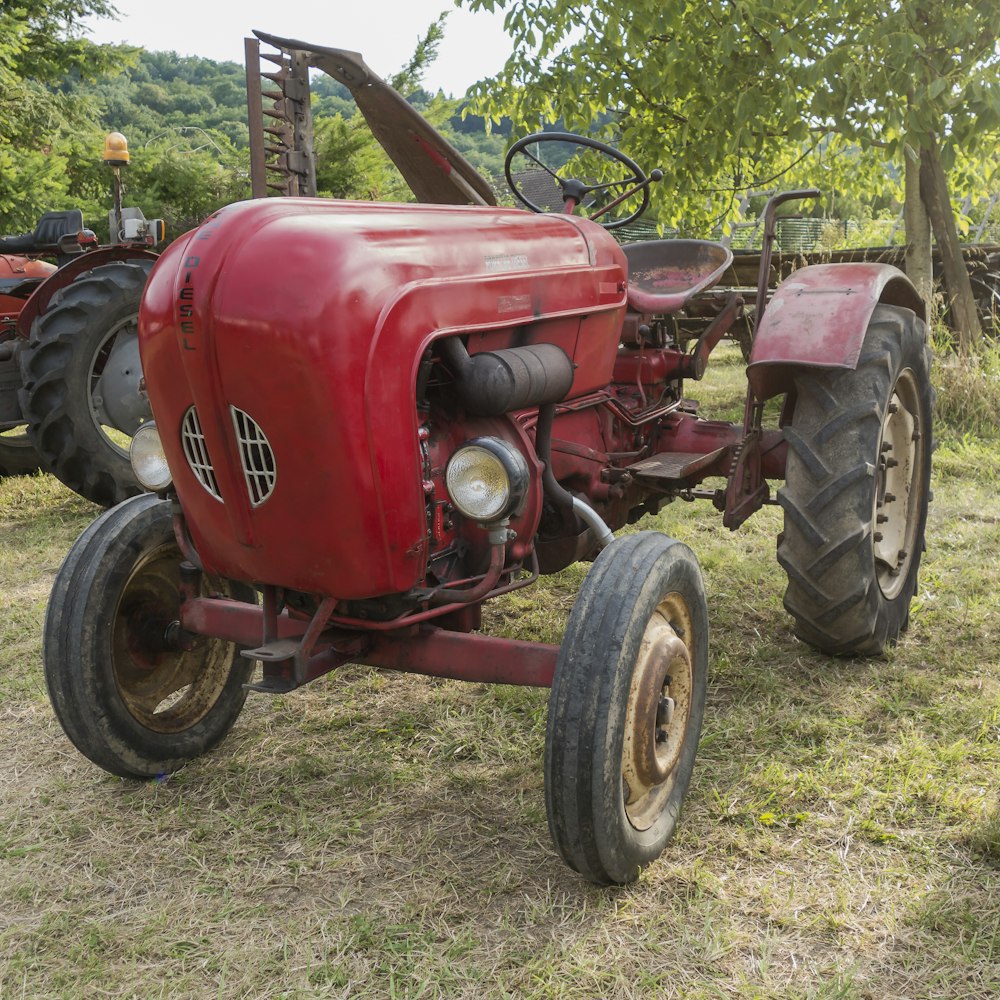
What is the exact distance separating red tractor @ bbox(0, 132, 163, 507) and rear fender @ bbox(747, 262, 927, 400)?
3.14 meters

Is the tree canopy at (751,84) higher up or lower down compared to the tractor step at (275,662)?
higher up

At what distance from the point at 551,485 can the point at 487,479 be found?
0.45 metres

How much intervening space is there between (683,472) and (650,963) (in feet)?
5.09

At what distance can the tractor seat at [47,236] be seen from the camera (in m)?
6.46

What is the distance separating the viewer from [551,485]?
249 cm

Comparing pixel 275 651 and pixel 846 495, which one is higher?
pixel 846 495

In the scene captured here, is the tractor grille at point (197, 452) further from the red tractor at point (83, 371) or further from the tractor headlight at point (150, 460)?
the red tractor at point (83, 371)

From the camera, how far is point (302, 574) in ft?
6.86

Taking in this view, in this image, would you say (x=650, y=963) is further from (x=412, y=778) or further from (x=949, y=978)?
(x=412, y=778)

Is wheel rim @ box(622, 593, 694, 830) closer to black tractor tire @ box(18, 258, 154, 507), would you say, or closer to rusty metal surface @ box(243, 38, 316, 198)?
rusty metal surface @ box(243, 38, 316, 198)

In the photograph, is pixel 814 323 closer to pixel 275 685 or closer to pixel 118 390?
pixel 275 685

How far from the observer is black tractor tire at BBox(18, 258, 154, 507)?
4996 millimetres

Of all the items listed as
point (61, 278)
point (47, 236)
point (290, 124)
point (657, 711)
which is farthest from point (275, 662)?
point (47, 236)

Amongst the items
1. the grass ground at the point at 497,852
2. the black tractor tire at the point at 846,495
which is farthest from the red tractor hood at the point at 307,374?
the black tractor tire at the point at 846,495
